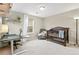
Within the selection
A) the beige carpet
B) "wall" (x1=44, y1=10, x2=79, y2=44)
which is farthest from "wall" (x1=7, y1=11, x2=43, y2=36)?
the beige carpet

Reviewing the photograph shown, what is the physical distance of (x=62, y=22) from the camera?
1.71 metres

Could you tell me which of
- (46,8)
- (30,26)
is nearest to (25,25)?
(30,26)

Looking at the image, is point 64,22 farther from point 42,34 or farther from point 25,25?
point 25,25

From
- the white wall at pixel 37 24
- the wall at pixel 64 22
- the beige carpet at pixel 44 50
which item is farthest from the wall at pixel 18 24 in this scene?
the beige carpet at pixel 44 50

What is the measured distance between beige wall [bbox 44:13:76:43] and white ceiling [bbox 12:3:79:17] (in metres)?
0.08

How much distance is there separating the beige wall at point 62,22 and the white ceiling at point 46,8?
0.25 feet

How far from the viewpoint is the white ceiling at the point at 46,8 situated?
1.62m

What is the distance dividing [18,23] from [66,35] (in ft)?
2.37

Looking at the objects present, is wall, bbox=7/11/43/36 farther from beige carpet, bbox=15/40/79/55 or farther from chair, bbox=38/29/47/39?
beige carpet, bbox=15/40/79/55

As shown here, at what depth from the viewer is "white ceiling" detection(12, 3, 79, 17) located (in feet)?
5.33

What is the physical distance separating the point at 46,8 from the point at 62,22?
317mm

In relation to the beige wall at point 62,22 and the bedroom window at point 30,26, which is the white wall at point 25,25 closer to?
the bedroom window at point 30,26
